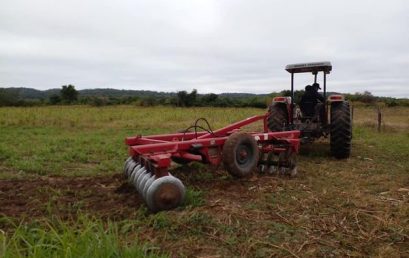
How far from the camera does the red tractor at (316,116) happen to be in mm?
8570

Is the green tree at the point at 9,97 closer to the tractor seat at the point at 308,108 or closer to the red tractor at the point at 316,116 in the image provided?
the red tractor at the point at 316,116

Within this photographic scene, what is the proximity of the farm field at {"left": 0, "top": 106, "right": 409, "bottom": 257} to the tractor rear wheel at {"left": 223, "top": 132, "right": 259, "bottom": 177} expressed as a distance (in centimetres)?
20

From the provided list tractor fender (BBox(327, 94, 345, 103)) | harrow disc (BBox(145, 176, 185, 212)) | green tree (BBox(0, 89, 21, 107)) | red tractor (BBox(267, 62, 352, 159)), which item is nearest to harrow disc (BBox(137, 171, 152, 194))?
harrow disc (BBox(145, 176, 185, 212))

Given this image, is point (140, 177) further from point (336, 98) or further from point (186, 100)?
point (186, 100)

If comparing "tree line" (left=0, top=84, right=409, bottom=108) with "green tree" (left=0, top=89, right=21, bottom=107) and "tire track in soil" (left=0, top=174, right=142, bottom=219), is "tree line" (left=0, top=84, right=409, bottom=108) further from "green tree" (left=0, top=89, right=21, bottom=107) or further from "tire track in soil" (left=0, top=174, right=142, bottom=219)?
"tire track in soil" (left=0, top=174, right=142, bottom=219)

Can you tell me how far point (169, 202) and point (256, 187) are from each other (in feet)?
5.39

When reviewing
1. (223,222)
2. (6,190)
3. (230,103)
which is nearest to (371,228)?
(223,222)

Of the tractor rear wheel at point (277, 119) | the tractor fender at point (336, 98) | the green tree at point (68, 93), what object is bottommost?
the tractor rear wheel at point (277, 119)

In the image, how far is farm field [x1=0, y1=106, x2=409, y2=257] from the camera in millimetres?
3473

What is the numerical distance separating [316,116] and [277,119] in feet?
2.74

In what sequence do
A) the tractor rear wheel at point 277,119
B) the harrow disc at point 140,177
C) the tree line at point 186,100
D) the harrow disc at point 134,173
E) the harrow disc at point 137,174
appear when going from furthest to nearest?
the tree line at point 186,100 → the tractor rear wheel at point 277,119 → the harrow disc at point 134,173 → the harrow disc at point 137,174 → the harrow disc at point 140,177

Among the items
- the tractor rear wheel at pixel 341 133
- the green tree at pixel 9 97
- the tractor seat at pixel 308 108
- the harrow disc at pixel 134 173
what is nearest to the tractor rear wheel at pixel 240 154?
the harrow disc at pixel 134 173

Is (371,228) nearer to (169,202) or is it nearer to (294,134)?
(169,202)

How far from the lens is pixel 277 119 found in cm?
930
